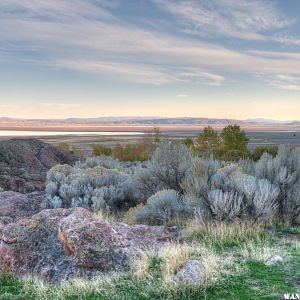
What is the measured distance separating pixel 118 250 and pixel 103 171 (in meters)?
8.79

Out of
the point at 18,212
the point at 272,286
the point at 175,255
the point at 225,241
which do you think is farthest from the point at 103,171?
the point at 272,286

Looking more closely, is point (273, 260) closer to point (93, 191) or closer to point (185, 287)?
point (185, 287)

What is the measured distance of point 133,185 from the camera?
1614 cm

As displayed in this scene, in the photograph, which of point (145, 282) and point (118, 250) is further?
point (118, 250)

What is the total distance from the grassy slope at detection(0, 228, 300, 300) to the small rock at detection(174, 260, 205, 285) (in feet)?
0.37

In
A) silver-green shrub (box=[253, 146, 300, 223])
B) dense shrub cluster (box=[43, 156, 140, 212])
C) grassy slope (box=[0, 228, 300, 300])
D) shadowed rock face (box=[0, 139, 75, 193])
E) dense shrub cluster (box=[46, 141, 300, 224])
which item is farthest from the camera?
shadowed rock face (box=[0, 139, 75, 193])

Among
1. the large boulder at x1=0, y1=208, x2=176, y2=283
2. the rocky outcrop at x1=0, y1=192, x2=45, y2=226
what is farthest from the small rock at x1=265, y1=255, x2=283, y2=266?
the rocky outcrop at x1=0, y1=192, x2=45, y2=226

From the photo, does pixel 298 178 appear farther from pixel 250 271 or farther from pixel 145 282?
pixel 145 282

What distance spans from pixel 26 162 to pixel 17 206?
38.3ft

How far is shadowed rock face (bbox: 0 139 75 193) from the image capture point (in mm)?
22109

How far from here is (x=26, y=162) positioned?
2605 cm

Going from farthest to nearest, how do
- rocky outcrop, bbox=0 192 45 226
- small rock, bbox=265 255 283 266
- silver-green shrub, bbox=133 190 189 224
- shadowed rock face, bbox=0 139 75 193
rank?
shadowed rock face, bbox=0 139 75 193 → rocky outcrop, bbox=0 192 45 226 → silver-green shrub, bbox=133 190 189 224 → small rock, bbox=265 255 283 266

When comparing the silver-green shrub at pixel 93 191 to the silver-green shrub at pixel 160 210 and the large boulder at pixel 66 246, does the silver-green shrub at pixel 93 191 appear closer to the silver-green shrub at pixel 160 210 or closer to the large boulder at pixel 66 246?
the silver-green shrub at pixel 160 210

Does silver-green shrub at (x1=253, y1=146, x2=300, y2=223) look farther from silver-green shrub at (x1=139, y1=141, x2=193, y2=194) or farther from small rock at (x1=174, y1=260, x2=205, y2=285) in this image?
small rock at (x1=174, y1=260, x2=205, y2=285)
